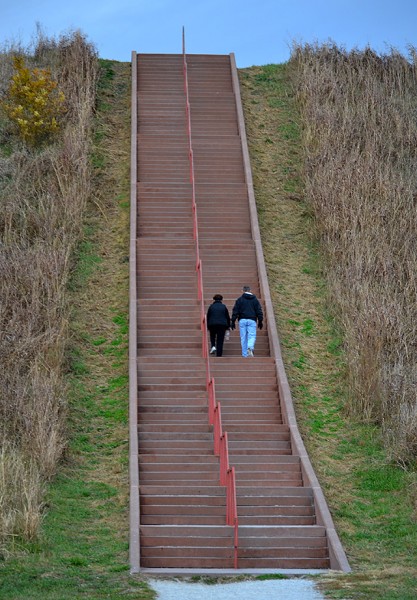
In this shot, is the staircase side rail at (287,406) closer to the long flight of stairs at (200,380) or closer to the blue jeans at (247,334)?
the long flight of stairs at (200,380)

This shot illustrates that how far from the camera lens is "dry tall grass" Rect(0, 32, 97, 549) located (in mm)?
18302

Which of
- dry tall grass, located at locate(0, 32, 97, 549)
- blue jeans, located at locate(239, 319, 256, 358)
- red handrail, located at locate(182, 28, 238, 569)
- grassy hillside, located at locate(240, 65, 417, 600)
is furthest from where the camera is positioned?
blue jeans, located at locate(239, 319, 256, 358)

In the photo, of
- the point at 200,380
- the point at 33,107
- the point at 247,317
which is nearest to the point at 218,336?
the point at 247,317

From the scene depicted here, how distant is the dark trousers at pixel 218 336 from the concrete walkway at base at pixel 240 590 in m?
8.51

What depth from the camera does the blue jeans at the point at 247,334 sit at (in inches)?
921

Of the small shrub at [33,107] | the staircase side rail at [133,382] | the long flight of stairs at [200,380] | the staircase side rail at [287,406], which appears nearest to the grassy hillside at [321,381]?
the staircase side rail at [287,406]

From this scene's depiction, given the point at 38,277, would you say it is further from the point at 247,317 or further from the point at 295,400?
the point at 295,400

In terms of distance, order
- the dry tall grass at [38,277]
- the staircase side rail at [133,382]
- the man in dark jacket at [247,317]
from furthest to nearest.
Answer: the man in dark jacket at [247,317] < the dry tall grass at [38,277] < the staircase side rail at [133,382]

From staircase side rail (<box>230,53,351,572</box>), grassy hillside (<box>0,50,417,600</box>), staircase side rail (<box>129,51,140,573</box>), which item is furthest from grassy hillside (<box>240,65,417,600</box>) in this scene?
staircase side rail (<box>129,51,140,573</box>)

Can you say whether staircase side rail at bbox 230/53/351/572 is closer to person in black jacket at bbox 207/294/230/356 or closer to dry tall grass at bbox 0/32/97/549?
person in black jacket at bbox 207/294/230/356

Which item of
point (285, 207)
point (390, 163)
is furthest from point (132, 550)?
point (390, 163)

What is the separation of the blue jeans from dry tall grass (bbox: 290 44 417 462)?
80.0 inches

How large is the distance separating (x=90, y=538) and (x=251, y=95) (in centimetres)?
2336

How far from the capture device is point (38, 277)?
25.4 meters
